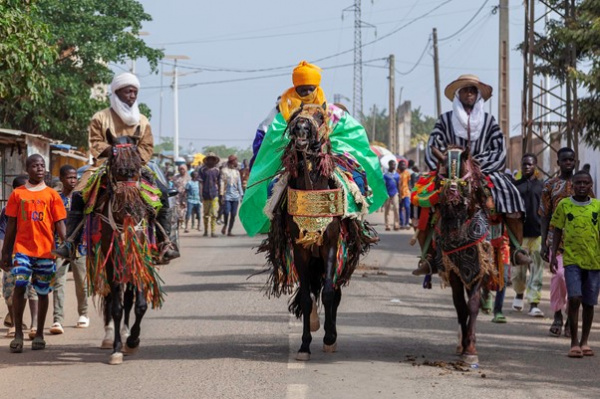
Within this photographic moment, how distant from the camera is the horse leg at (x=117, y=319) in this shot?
1091 centimetres

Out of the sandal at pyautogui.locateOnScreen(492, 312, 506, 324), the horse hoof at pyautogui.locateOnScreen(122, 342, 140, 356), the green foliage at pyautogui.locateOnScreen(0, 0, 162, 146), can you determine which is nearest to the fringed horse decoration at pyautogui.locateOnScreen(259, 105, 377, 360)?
the horse hoof at pyautogui.locateOnScreen(122, 342, 140, 356)

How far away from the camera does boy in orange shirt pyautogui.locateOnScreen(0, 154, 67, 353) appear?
1205cm

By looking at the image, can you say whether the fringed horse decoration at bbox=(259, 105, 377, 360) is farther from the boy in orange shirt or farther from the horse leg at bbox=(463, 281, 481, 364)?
the boy in orange shirt

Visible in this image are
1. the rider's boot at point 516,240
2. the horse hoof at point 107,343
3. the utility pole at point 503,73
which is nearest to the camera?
the rider's boot at point 516,240

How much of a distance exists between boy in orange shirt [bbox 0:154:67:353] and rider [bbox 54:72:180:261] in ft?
1.61

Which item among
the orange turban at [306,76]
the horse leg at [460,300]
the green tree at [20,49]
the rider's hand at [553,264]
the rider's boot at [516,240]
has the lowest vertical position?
the horse leg at [460,300]

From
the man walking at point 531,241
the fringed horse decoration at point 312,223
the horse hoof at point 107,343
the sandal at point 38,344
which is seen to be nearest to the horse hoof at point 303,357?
the fringed horse decoration at point 312,223

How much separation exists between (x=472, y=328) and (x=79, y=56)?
2597cm

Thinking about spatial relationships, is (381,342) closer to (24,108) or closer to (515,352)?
(515,352)

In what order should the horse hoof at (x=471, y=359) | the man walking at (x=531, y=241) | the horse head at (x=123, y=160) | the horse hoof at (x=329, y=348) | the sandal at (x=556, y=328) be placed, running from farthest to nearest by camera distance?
the man walking at (x=531, y=241)
the sandal at (x=556, y=328)
the horse hoof at (x=329, y=348)
the horse head at (x=123, y=160)
the horse hoof at (x=471, y=359)

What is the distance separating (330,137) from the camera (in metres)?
12.1

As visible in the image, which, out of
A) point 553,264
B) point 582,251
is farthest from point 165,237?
point 582,251

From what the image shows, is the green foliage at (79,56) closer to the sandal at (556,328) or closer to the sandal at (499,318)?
the sandal at (499,318)

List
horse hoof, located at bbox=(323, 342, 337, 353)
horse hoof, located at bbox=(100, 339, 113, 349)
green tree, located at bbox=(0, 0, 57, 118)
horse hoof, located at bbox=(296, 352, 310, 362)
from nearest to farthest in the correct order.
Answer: horse hoof, located at bbox=(296, 352, 310, 362) < horse hoof, located at bbox=(323, 342, 337, 353) < horse hoof, located at bbox=(100, 339, 113, 349) < green tree, located at bbox=(0, 0, 57, 118)
